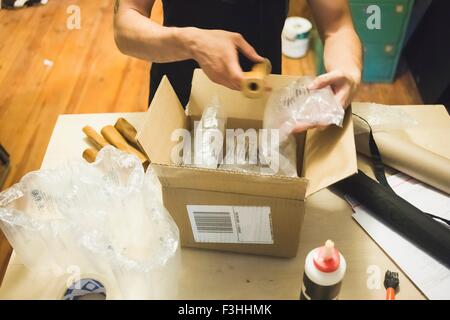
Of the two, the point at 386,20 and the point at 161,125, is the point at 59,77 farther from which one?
the point at 161,125

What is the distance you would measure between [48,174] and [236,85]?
1.34 ft

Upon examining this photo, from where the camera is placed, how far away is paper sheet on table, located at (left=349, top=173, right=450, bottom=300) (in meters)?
0.77

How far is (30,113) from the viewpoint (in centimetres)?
231

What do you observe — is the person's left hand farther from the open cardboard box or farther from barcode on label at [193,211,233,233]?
barcode on label at [193,211,233,233]

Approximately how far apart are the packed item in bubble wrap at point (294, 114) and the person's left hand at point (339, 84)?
1 cm

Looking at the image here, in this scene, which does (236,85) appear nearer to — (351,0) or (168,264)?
(168,264)

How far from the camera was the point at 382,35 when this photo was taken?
222 centimetres

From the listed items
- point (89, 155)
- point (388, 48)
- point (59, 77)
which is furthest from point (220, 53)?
point (59, 77)

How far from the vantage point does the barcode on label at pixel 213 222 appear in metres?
0.75

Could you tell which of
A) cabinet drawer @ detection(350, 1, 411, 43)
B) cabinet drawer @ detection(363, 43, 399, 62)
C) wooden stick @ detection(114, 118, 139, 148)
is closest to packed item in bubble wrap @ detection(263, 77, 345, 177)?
wooden stick @ detection(114, 118, 139, 148)

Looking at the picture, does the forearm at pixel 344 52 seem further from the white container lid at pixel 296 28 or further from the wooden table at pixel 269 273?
the white container lid at pixel 296 28

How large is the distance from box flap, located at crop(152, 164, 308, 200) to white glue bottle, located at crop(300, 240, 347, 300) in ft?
0.35

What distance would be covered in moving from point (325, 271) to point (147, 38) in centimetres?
60

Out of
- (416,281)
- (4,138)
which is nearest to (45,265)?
(416,281)
